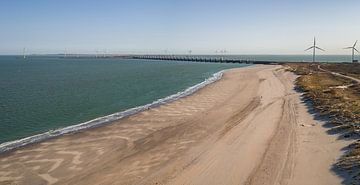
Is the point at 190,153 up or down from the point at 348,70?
down

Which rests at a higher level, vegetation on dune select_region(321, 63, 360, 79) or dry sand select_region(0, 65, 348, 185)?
vegetation on dune select_region(321, 63, 360, 79)

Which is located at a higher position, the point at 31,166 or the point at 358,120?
the point at 358,120

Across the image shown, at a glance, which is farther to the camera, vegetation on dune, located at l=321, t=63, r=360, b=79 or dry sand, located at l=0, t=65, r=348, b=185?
vegetation on dune, located at l=321, t=63, r=360, b=79

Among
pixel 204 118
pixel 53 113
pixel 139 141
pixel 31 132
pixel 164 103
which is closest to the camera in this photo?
pixel 139 141

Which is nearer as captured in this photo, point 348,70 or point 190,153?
point 190,153

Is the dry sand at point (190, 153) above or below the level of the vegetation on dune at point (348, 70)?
below

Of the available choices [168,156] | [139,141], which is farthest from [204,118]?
[168,156]

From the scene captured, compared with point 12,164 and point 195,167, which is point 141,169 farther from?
point 12,164

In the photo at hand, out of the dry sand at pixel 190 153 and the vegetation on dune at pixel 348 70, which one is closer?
the dry sand at pixel 190 153
